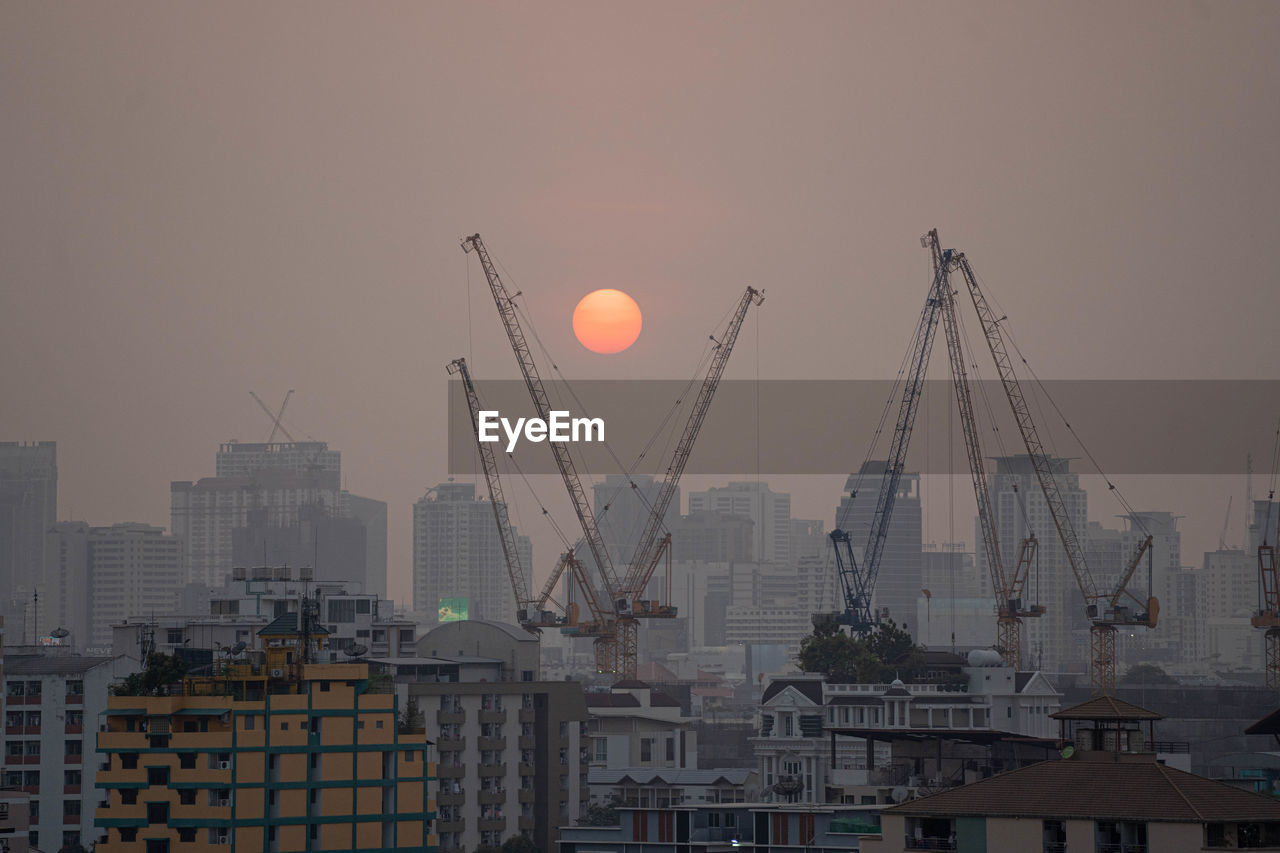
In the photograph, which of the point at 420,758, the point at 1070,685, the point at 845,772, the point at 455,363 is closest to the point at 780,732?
the point at 845,772

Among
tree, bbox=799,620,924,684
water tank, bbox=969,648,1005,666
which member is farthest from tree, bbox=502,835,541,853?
tree, bbox=799,620,924,684

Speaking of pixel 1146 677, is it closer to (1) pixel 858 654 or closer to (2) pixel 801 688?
(1) pixel 858 654

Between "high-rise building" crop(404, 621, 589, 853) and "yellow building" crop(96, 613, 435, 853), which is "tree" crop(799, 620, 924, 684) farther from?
"yellow building" crop(96, 613, 435, 853)

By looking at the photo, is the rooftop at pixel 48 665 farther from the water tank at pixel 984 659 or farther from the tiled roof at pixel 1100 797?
the tiled roof at pixel 1100 797

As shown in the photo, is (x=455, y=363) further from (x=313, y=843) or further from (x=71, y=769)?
(x=313, y=843)

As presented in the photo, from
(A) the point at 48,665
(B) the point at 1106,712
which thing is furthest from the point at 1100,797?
(A) the point at 48,665

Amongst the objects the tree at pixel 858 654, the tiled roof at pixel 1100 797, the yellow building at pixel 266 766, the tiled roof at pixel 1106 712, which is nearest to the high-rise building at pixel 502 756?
the tree at pixel 858 654
